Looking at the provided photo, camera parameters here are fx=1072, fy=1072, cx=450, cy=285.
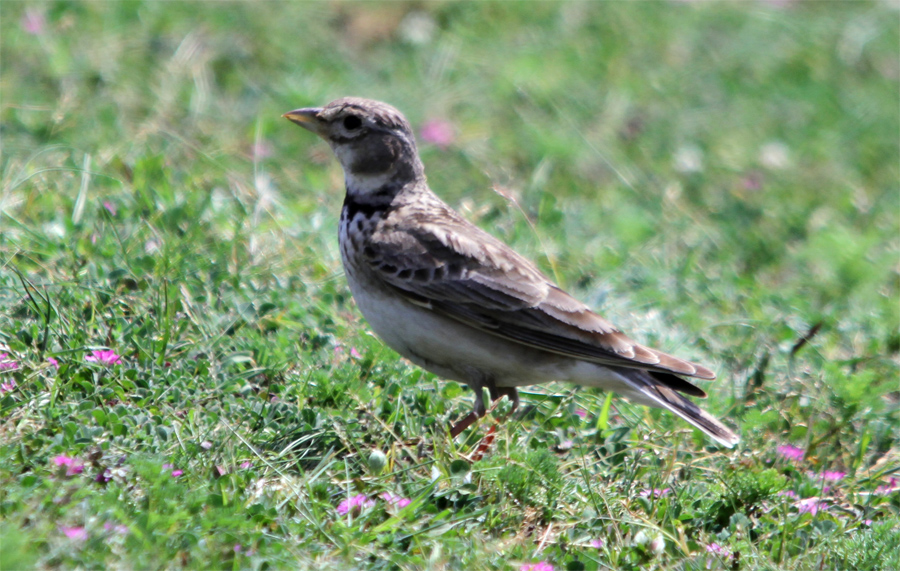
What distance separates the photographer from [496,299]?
4953mm

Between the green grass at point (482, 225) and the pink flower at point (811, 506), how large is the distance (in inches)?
0.9

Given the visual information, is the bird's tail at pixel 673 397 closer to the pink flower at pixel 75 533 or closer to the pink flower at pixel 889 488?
the pink flower at pixel 889 488

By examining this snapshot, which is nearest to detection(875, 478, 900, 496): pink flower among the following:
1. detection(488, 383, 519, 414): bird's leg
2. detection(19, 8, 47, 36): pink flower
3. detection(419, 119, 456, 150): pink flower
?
detection(488, 383, 519, 414): bird's leg

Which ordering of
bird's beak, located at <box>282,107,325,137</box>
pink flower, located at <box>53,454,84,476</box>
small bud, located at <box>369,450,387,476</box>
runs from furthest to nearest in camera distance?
bird's beak, located at <box>282,107,325,137</box>, small bud, located at <box>369,450,387,476</box>, pink flower, located at <box>53,454,84,476</box>

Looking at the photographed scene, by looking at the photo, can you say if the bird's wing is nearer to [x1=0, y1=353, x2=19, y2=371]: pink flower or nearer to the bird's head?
the bird's head

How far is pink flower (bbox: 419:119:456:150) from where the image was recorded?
8227 mm

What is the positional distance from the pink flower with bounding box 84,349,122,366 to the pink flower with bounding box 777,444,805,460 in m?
3.06

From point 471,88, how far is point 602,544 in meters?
5.45

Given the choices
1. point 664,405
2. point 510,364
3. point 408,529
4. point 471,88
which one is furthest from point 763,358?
point 471,88

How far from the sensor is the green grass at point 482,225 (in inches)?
158

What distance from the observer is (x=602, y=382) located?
4973mm

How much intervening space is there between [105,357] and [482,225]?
317 cm

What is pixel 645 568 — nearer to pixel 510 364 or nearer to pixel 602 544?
pixel 602 544

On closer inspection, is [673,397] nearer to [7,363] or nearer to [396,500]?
[396,500]
